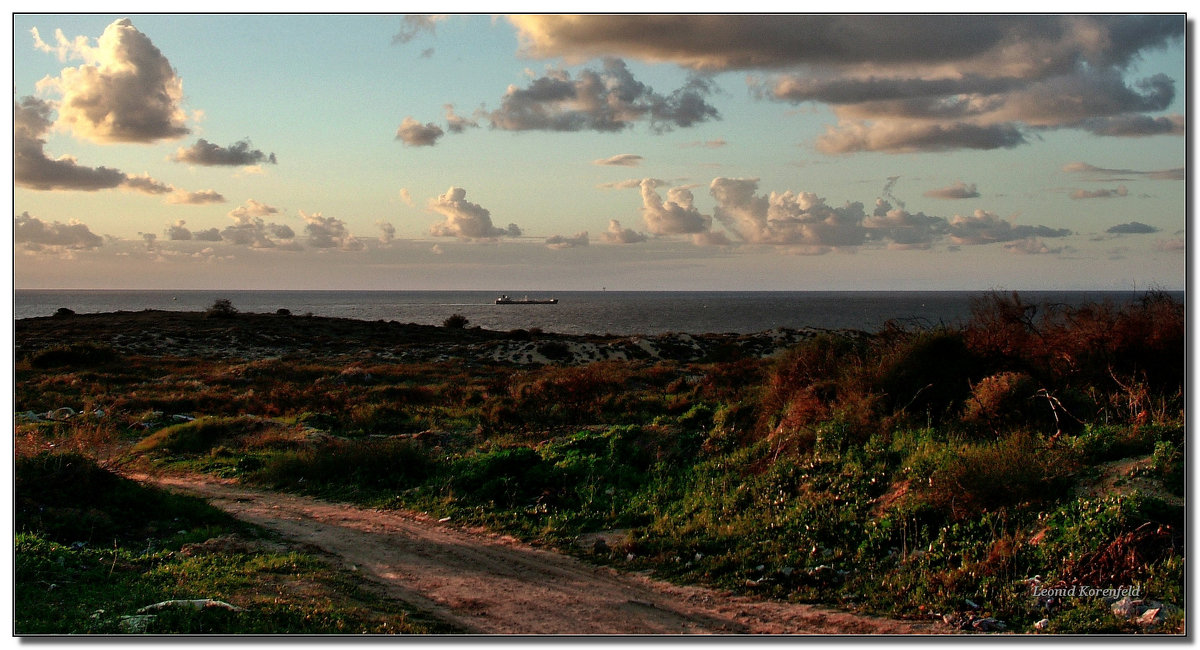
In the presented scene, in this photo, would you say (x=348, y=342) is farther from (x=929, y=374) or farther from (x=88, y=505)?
(x=929, y=374)

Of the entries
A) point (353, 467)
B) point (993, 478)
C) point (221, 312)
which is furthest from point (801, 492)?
point (221, 312)

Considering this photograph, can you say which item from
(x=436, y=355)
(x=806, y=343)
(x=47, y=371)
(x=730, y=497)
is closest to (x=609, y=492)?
(x=730, y=497)

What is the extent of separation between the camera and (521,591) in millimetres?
8492

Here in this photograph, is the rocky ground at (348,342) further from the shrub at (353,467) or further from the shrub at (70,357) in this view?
the shrub at (353,467)

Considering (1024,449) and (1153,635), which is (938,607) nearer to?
(1153,635)

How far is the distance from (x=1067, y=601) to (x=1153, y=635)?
0.67 m

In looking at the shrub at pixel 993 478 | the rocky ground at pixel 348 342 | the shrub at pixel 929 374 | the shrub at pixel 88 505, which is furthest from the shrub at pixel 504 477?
the rocky ground at pixel 348 342

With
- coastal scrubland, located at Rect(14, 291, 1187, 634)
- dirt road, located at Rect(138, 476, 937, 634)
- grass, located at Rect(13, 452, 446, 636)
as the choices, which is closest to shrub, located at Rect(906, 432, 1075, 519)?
coastal scrubland, located at Rect(14, 291, 1187, 634)

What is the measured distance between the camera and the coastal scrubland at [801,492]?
24.1 ft

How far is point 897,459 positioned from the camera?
34.0ft

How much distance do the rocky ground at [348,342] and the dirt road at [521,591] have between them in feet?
121

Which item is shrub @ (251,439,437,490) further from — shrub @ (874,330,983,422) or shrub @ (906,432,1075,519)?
shrub @ (906,432,1075,519)

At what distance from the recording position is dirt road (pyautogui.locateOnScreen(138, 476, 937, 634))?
24.7 feet

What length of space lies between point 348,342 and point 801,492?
54531mm
